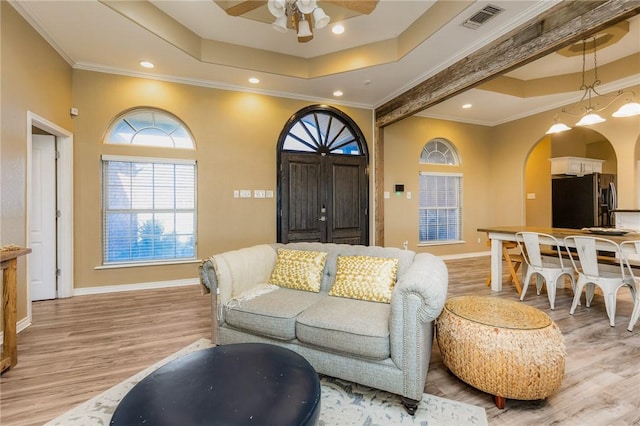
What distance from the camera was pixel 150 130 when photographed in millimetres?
4250

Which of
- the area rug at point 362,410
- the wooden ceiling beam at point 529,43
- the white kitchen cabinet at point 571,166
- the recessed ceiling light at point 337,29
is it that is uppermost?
the recessed ceiling light at point 337,29

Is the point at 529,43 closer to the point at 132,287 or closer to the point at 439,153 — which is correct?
the point at 439,153

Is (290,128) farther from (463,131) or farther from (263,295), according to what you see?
(463,131)

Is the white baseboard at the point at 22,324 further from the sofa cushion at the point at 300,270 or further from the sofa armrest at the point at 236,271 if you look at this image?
the sofa cushion at the point at 300,270

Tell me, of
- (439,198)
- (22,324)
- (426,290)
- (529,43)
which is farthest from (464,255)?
(22,324)

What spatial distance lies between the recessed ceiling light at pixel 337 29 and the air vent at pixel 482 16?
1.42m

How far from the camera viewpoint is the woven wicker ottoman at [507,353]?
1577 millimetres

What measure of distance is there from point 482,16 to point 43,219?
567 cm

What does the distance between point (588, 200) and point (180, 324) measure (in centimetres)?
727

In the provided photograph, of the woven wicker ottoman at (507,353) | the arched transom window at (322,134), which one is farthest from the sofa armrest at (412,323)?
the arched transom window at (322,134)

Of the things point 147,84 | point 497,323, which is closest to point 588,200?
point 497,323

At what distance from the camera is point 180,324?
9.55ft

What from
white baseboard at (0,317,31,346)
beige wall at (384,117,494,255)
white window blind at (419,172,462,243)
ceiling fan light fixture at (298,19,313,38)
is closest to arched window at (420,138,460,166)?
beige wall at (384,117,494,255)

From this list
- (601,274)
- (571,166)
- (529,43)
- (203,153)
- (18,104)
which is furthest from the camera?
(571,166)
